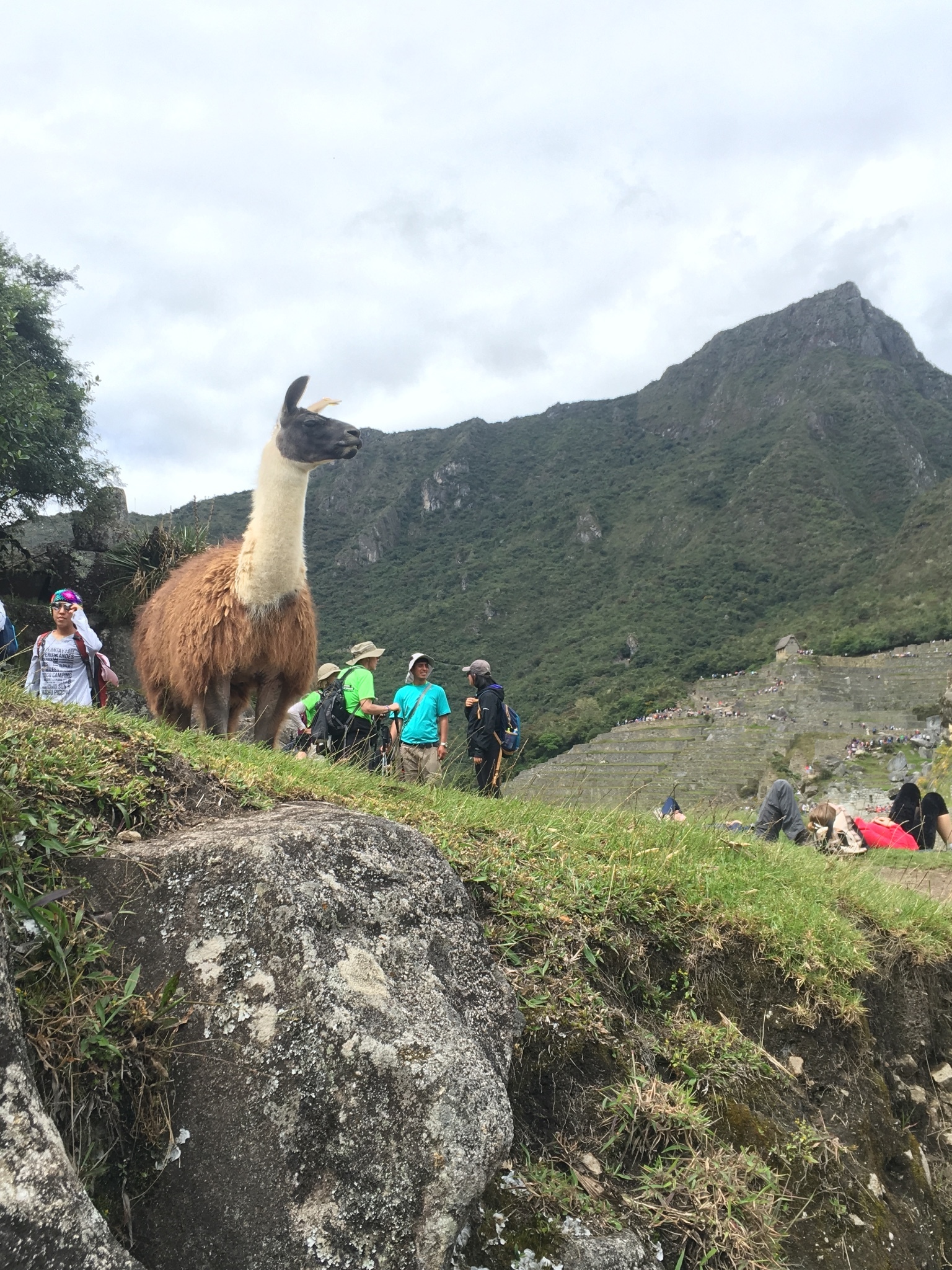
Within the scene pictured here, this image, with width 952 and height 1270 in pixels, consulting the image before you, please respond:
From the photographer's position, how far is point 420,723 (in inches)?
254

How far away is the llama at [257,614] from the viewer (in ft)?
18.2

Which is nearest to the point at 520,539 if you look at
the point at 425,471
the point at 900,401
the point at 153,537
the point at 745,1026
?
the point at 425,471

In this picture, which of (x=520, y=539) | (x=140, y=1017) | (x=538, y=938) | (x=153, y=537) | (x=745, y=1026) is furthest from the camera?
(x=520, y=539)

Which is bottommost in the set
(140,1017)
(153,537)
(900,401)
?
(140,1017)

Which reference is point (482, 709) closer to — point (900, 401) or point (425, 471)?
point (425, 471)

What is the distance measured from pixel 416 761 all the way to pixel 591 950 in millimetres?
3651

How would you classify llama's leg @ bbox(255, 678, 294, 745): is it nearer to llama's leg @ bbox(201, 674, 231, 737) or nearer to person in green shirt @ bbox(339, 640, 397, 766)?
llama's leg @ bbox(201, 674, 231, 737)

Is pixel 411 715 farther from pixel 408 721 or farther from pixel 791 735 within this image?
pixel 791 735

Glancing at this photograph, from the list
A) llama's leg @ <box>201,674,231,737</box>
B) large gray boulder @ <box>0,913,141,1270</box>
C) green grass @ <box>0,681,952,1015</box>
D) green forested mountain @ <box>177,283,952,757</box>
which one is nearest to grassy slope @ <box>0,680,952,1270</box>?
green grass @ <box>0,681,952,1015</box>

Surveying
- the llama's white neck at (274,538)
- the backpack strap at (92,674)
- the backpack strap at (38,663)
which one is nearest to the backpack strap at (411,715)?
the llama's white neck at (274,538)

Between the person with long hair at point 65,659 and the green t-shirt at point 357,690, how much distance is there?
1851 millimetres

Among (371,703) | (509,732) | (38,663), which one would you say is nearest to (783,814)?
(509,732)

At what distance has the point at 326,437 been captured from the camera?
5.91 metres

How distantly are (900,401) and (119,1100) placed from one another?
137 metres
